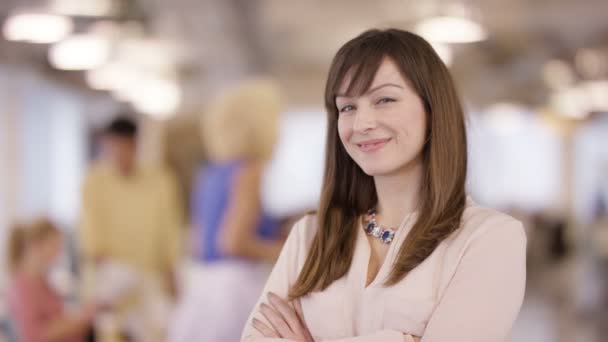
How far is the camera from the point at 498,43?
36.3 ft

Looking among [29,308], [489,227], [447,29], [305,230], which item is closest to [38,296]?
[29,308]

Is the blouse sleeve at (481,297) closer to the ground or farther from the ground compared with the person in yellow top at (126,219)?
farther from the ground

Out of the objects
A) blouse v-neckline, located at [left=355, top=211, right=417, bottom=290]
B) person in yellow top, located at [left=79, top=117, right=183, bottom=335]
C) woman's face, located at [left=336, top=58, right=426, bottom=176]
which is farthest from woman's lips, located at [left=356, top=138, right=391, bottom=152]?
person in yellow top, located at [left=79, top=117, right=183, bottom=335]

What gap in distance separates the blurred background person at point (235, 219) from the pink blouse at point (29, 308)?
0.64 m

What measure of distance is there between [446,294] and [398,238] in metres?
0.15

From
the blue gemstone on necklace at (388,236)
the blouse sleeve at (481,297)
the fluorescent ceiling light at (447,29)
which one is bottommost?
the blouse sleeve at (481,297)

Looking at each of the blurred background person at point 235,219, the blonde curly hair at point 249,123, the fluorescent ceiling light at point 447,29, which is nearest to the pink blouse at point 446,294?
the blurred background person at point 235,219

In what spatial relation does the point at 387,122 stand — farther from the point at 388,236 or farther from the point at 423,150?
the point at 388,236

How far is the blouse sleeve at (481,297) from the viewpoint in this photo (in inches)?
56.2

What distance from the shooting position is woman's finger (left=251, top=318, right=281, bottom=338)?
1.58m

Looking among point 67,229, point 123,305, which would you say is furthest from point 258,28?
point 123,305

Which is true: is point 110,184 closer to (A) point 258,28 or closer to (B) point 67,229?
(A) point 258,28

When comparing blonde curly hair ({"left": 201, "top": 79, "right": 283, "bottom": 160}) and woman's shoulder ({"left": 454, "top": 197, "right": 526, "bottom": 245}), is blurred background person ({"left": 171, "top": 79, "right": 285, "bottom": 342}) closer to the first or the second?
blonde curly hair ({"left": 201, "top": 79, "right": 283, "bottom": 160})

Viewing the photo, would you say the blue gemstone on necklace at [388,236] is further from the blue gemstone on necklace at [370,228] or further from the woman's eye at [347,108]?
the woman's eye at [347,108]
